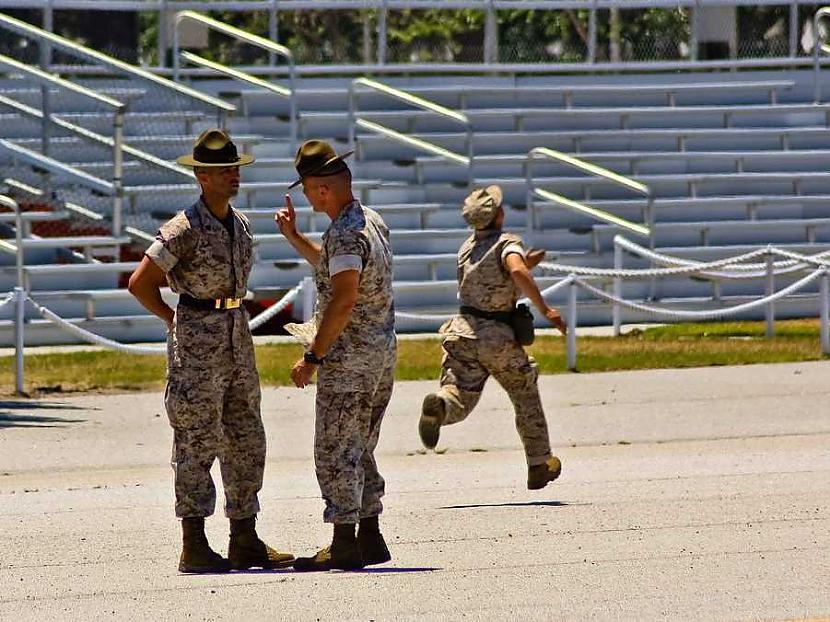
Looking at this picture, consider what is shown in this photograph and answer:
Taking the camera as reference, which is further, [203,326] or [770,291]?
[770,291]

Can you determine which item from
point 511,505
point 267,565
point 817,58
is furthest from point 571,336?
point 817,58

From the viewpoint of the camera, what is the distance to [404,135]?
23438mm

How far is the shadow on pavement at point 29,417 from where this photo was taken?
44.7 ft

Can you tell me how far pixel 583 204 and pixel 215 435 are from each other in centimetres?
1478

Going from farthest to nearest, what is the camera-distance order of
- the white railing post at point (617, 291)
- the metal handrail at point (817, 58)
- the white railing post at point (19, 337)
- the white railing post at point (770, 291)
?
1. the metal handrail at point (817, 58)
2. the white railing post at point (617, 291)
3. the white railing post at point (770, 291)
4. the white railing post at point (19, 337)

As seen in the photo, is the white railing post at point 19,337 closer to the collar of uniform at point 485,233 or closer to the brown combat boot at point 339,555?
the collar of uniform at point 485,233

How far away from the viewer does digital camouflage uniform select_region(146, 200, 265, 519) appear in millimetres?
8180

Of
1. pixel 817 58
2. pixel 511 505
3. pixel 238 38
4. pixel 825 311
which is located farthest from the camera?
pixel 817 58

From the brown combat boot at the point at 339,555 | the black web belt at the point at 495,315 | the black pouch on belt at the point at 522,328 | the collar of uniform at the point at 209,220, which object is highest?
the collar of uniform at the point at 209,220

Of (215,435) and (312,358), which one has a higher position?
(312,358)

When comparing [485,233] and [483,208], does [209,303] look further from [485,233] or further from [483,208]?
[485,233]

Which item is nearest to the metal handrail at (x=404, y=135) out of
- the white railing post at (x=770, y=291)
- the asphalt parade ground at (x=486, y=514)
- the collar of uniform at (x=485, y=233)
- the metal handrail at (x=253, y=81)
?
the metal handrail at (x=253, y=81)

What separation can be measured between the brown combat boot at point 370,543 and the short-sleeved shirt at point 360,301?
64 cm

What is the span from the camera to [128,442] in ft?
42.7
